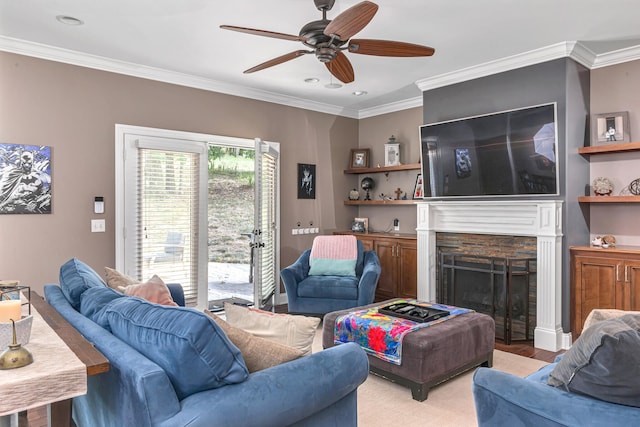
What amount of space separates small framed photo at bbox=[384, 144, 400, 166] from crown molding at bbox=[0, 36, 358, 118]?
3.58ft

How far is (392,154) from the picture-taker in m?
6.01

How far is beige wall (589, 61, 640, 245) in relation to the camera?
13.3 feet

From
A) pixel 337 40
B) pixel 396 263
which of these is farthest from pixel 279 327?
pixel 396 263

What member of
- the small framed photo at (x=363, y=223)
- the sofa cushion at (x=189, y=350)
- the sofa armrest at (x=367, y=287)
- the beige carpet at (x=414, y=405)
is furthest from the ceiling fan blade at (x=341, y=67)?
the small framed photo at (x=363, y=223)

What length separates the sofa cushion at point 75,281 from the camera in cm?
236

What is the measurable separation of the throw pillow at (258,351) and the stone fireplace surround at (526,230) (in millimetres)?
3125

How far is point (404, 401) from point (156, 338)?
1.97 metres

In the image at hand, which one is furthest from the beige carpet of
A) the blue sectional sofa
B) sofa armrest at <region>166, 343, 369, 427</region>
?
the blue sectional sofa

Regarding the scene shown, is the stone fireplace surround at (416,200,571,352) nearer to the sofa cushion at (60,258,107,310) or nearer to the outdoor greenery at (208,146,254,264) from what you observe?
the sofa cushion at (60,258,107,310)

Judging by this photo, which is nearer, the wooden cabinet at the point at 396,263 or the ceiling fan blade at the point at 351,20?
the ceiling fan blade at the point at 351,20

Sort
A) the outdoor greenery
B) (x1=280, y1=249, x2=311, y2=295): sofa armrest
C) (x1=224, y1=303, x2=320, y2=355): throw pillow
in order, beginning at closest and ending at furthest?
(x1=224, y1=303, x2=320, y2=355): throw pillow
(x1=280, y1=249, x2=311, y2=295): sofa armrest
the outdoor greenery

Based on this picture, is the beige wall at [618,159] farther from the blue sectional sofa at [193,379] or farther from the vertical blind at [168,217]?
the vertical blind at [168,217]

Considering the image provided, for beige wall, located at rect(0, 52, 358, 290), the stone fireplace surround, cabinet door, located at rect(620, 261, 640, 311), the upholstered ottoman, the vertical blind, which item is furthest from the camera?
the vertical blind

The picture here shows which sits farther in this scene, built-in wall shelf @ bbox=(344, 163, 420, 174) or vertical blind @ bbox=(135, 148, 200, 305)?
built-in wall shelf @ bbox=(344, 163, 420, 174)
